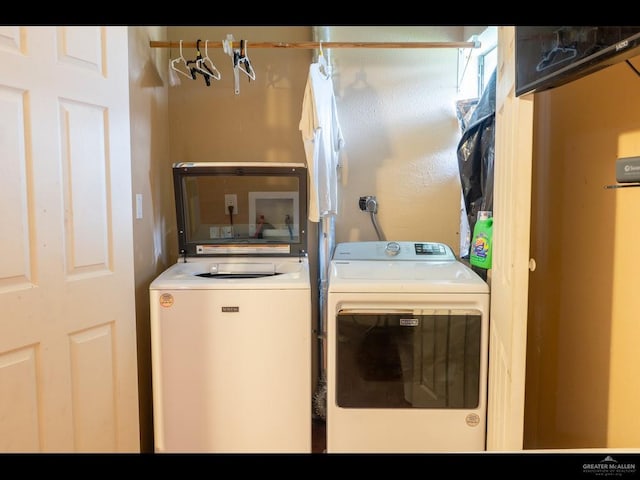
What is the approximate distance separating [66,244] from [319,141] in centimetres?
113

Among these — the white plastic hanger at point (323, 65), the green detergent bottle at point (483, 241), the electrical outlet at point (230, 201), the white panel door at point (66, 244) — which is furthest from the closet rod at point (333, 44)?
the green detergent bottle at point (483, 241)

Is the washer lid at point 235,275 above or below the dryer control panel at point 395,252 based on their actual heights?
below

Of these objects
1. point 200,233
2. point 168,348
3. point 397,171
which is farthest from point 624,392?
point 200,233

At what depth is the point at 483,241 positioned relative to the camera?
1607 mm

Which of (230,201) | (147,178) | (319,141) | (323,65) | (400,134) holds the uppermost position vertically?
(323,65)

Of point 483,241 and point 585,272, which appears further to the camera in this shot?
point 483,241

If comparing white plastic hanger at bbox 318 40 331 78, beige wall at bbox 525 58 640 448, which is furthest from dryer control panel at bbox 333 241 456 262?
white plastic hanger at bbox 318 40 331 78

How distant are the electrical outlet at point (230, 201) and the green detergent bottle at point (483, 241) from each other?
46.8 inches

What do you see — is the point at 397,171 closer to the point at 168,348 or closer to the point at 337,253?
the point at 337,253

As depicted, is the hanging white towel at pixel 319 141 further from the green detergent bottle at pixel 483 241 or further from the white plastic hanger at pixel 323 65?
the green detergent bottle at pixel 483 241

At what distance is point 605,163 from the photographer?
1.30 meters

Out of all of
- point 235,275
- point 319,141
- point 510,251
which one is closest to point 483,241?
point 510,251

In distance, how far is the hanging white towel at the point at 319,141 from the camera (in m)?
1.84

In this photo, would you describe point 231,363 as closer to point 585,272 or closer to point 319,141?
point 319,141
